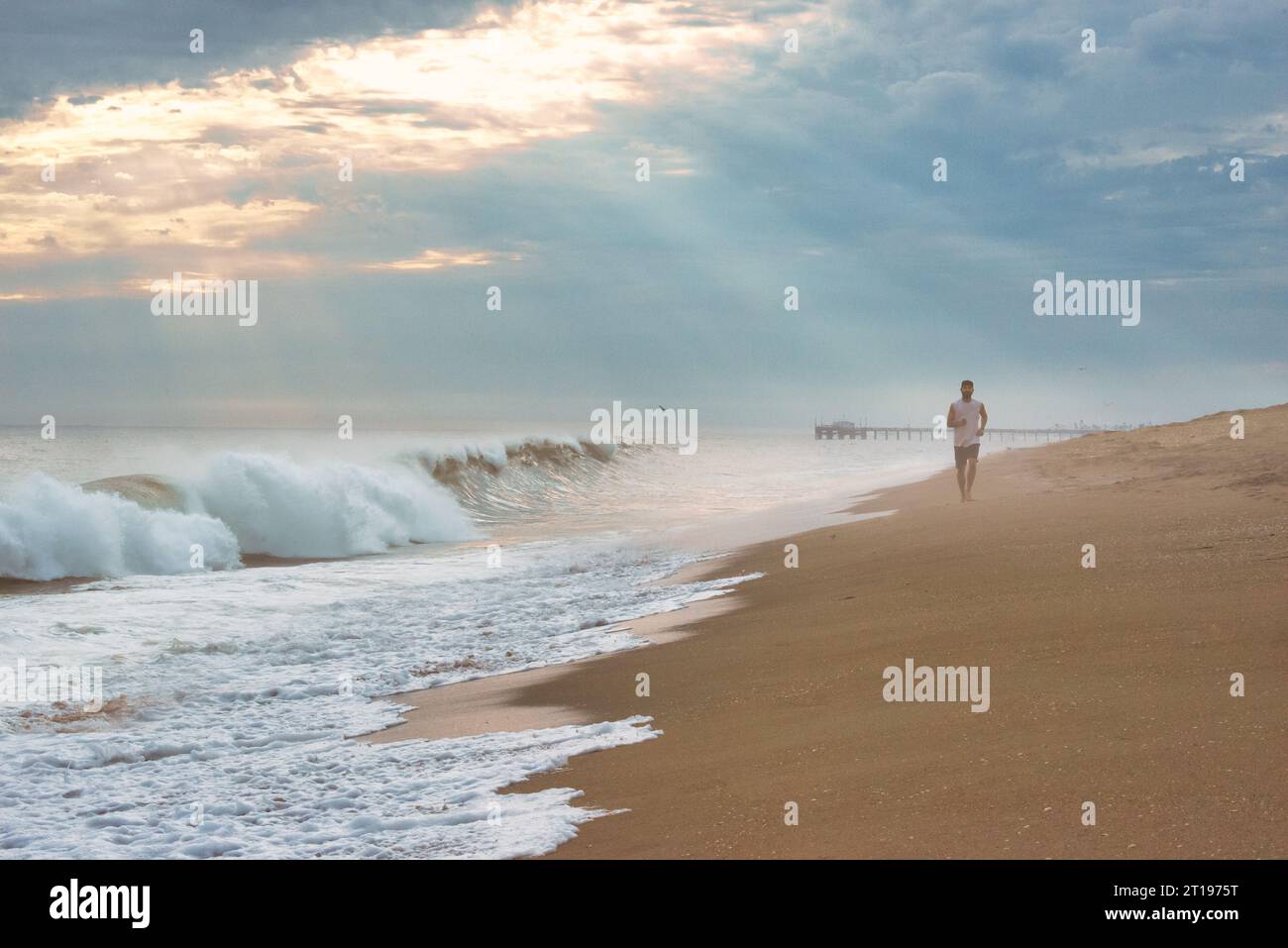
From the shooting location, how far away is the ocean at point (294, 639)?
18.6 feet

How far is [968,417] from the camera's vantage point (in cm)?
1633

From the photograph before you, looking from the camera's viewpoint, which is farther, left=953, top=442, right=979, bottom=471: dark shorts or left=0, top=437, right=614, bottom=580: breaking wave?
left=0, top=437, right=614, bottom=580: breaking wave

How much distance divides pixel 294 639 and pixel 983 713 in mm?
8337

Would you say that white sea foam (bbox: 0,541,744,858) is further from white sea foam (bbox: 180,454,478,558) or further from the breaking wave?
white sea foam (bbox: 180,454,478,558)

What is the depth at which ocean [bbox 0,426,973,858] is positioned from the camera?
5.66 metres

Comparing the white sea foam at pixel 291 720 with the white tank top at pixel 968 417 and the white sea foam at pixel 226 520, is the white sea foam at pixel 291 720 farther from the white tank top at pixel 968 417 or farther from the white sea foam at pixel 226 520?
the white tank top at pixel 968 417

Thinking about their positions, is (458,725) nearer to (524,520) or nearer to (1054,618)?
(1054,618)

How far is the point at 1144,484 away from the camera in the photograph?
15.1 meters

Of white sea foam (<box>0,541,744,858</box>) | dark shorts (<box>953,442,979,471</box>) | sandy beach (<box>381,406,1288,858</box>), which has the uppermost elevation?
dark shorts (<box>953,442,979,471</box>)

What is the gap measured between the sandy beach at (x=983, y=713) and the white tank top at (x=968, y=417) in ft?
14.9

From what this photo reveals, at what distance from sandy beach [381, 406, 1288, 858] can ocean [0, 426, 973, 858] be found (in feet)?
2.14

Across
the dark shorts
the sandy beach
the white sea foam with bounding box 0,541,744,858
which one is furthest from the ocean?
the dark shorts

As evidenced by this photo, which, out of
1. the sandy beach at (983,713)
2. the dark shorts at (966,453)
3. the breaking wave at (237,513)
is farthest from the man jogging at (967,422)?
the breaking wave at (237,513)

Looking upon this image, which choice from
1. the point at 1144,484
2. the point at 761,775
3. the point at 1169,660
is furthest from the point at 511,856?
the point at 1144,484
